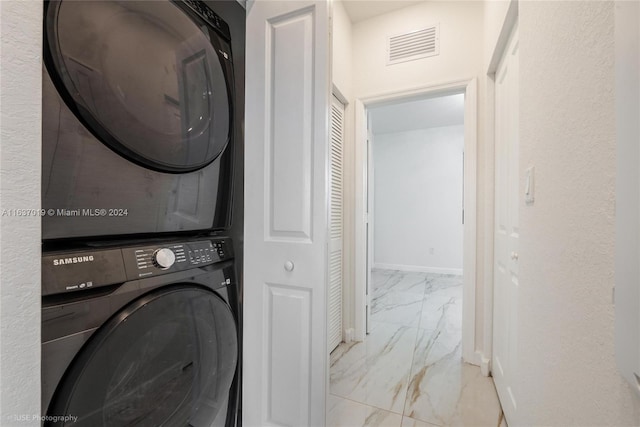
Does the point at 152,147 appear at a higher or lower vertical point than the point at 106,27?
lower

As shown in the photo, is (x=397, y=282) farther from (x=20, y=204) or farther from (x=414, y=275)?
(x=20, y=204)

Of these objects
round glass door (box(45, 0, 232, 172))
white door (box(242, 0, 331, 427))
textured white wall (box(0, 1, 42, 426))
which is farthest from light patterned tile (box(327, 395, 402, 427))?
round glass door (box(45, 0, 232, 172))

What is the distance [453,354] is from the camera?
2.09 meters

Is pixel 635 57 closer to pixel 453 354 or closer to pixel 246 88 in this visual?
pixel 246 88

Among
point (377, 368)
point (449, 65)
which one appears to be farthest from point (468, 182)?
point (377, 368)

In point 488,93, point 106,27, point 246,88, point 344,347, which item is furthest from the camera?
point 344,347

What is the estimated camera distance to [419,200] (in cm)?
518

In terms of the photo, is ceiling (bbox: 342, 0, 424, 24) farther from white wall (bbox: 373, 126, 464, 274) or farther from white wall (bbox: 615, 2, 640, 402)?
white wall (bbox: 373, 126, 464, 274)

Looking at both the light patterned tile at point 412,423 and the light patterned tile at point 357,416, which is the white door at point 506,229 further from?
the light patterned tile at point 357,416

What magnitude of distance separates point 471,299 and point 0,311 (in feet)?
7.35

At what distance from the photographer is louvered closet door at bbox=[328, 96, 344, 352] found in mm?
2129

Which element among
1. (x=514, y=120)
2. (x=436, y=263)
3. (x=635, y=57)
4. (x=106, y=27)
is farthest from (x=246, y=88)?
(x=436, y=263)

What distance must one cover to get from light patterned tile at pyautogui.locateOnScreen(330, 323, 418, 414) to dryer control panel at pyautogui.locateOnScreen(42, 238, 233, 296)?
4.56 feet

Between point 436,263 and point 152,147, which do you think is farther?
point 436,263
